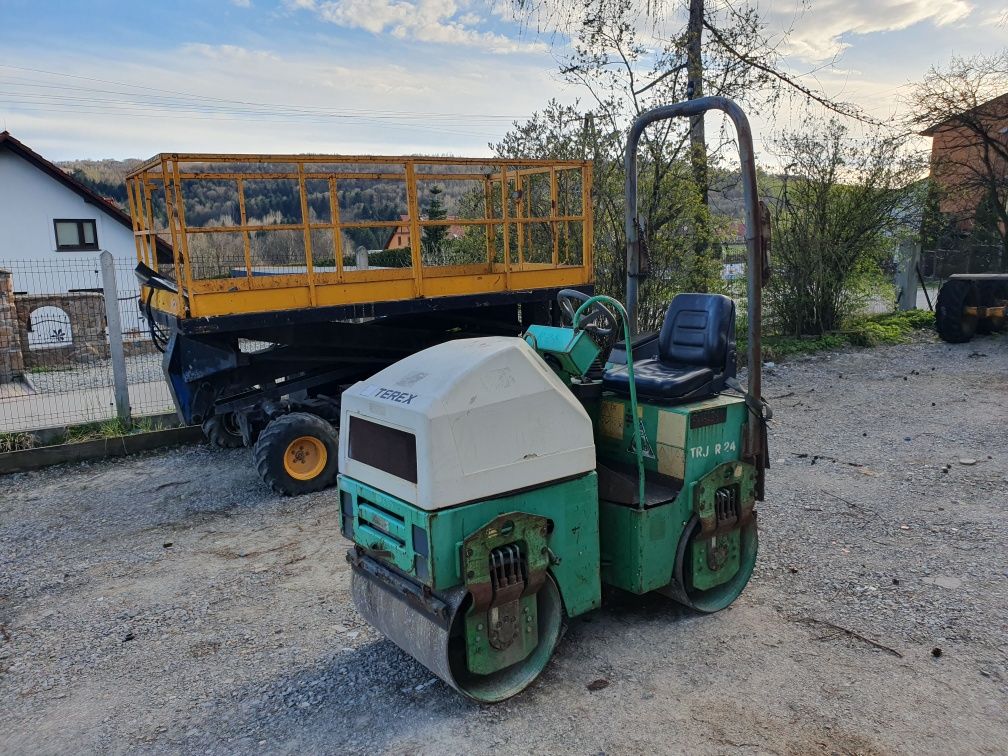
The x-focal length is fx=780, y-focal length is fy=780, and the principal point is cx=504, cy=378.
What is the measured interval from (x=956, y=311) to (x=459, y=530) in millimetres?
11348

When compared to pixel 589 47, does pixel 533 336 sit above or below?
below

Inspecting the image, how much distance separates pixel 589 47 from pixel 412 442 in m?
8.58

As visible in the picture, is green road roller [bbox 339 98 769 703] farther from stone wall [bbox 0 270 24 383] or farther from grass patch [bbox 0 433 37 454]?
stone wall [bbox 0 270 24 383]

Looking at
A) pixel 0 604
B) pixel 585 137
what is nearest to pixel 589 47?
pixel 585 137

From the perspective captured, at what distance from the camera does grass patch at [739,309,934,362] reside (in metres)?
11.4

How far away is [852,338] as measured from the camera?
12.1m

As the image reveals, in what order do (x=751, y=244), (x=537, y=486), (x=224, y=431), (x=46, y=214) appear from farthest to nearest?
(x=46, y=214), (x=224, y=431), (x=751, y=244), (x=537, y=486)

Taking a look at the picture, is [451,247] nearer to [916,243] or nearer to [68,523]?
[68,523]

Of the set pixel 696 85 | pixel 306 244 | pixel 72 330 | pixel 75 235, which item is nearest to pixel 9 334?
pixel 72 330

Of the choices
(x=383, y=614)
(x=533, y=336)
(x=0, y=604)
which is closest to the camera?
(x=383, y=614)

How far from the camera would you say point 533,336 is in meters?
3.89

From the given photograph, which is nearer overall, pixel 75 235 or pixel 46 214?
pixel 46 214

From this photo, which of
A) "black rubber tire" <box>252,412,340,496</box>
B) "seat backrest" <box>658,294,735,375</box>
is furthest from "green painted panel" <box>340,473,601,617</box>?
"black rubber tire" <box>252,412,340,496</box>

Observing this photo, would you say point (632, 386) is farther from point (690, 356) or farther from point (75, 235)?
point (75, 235)
